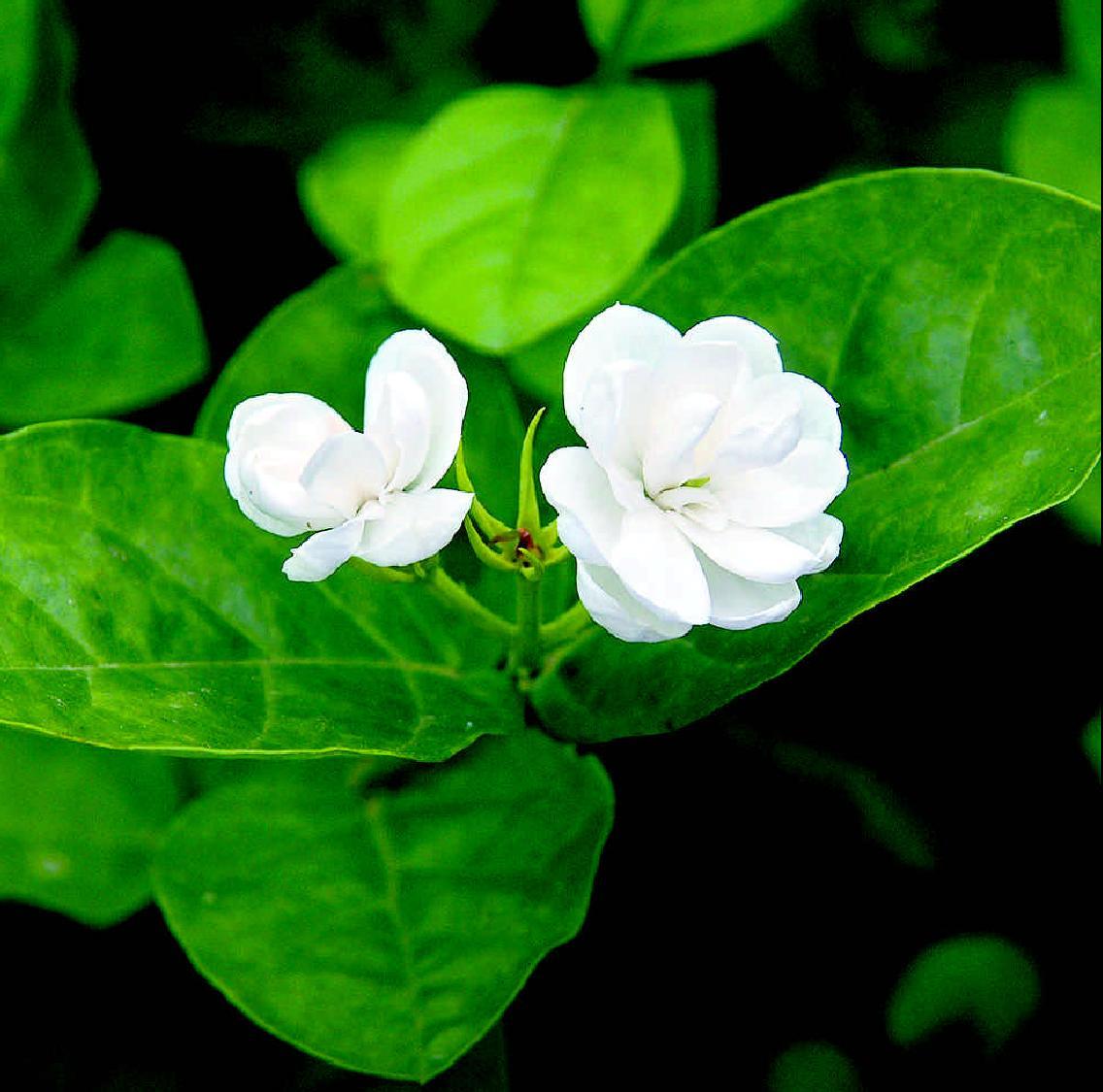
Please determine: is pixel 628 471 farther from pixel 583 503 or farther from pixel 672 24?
pixel 672 24

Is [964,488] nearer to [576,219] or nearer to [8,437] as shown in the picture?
[576,219]

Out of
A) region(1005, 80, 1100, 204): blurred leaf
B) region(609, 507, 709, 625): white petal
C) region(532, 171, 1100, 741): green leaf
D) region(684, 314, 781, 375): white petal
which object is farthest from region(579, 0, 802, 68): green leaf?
region(609, 507, 709, 625): white petal

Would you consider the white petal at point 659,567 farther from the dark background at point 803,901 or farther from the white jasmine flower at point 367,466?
the dark background at point 803,901

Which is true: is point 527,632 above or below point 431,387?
below

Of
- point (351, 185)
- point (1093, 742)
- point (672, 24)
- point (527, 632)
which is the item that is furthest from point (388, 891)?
point (672, 24)

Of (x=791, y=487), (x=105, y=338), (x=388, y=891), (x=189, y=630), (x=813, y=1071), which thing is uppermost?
(x=791, y=487)

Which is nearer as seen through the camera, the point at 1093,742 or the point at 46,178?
the point at 1093,742
